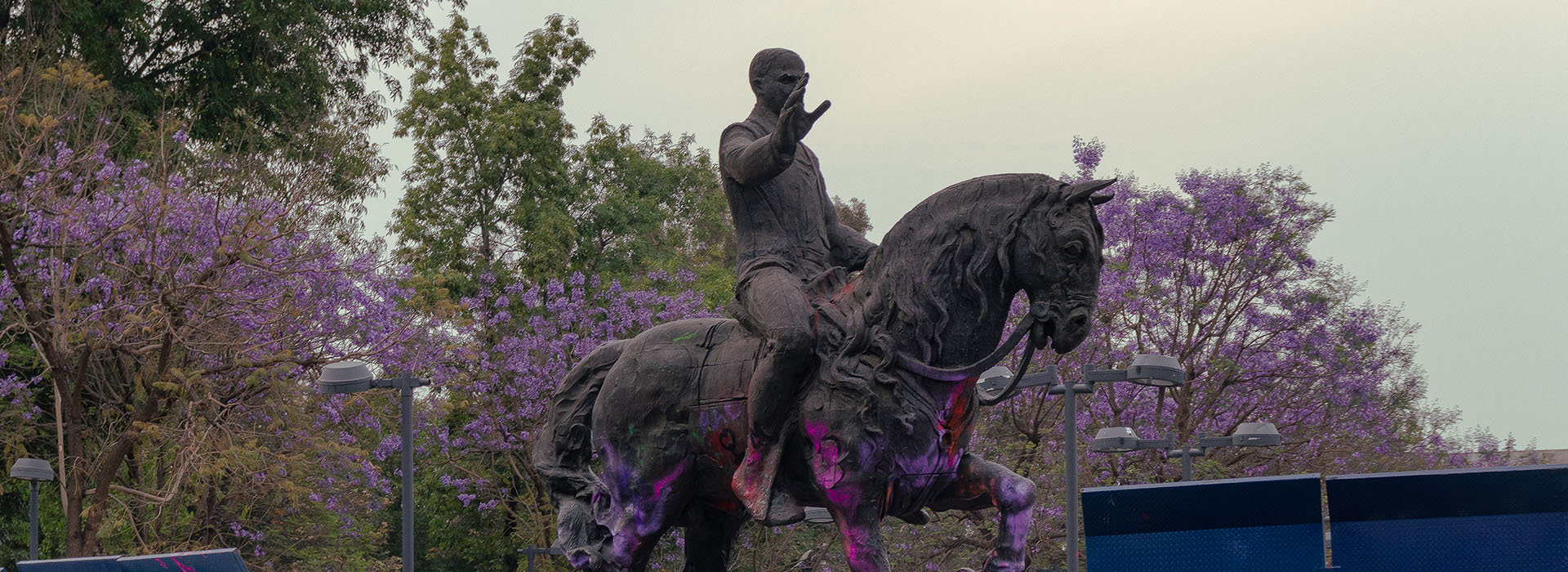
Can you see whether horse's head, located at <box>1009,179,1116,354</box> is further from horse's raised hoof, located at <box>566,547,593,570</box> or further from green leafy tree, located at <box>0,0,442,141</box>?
green leafy tree, located at <box>0,0,442,141</box>

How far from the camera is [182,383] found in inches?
740

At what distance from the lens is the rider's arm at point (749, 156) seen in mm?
6734

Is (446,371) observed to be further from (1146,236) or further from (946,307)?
(946,307)

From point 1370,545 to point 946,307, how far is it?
1687 mm

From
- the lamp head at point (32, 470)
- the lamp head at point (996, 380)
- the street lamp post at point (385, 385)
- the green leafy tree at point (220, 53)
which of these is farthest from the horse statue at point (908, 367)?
the green leafy tree at point (220, 53)

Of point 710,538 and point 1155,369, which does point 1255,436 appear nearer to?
point 1155,369

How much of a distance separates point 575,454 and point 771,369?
1.55 m

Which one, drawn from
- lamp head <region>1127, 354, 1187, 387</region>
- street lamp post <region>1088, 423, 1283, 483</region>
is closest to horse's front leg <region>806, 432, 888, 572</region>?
lamp head <region>1127, 354, 1187, 387</region>

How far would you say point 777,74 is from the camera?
727 centimetres

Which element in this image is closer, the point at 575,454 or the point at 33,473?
the point at 575,454

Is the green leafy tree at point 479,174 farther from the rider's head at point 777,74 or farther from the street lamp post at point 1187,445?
the rider's head at point 777,74

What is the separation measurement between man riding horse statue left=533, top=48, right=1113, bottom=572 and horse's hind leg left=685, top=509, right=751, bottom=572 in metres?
0.01

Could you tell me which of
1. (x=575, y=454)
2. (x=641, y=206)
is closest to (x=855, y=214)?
A: (x=641, y=206)

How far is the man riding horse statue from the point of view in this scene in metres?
6.28
